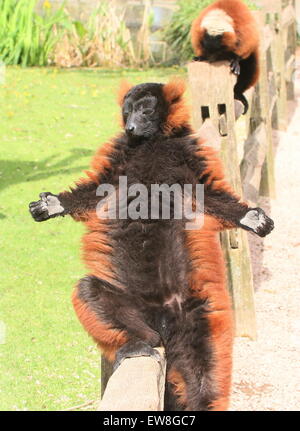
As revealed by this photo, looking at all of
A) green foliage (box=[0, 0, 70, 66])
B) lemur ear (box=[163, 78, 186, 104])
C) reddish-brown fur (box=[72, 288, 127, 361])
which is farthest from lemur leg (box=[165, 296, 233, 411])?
green foliage (box=[0, 0, 70, 66])

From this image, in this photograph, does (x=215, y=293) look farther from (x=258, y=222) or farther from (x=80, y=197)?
(x=80, y=197)

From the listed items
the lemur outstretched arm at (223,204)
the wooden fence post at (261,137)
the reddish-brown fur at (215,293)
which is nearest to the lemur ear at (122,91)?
the lemur outstretched arm at (223,204)

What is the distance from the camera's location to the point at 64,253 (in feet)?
21.8

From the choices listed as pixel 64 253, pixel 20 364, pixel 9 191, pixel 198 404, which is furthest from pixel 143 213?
pixel 9 191

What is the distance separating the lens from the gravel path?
455 cm

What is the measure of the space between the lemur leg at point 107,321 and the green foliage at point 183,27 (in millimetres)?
11582

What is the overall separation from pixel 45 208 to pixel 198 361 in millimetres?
901

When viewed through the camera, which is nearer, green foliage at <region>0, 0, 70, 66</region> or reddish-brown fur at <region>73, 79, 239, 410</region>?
reddish-brown fur at <region>73, 79, 239, 410</region>

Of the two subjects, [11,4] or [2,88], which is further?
[11,4]

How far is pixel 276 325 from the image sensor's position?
5.50 metres

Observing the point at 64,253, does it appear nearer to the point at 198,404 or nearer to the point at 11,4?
the point at 198,404

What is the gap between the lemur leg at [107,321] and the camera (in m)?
2.88

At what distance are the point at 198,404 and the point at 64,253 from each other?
12.6 ft

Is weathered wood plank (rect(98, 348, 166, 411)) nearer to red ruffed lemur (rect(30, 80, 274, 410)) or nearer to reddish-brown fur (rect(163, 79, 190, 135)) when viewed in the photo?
red ruffed lemur (rect(30, 80, 274, 410))
